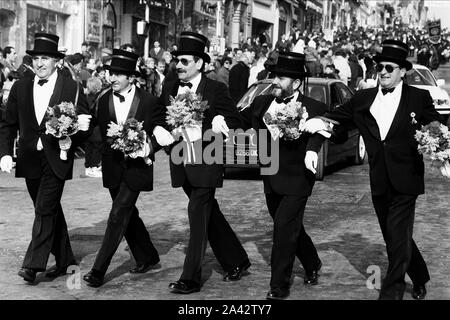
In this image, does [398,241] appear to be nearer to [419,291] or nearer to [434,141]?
[419,291]

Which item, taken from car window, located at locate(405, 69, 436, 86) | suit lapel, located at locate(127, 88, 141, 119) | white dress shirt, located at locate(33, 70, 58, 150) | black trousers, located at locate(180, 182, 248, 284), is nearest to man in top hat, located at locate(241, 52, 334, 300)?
black trousers, located at locate(180, 182, 248, 284)

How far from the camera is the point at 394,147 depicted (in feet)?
21.7

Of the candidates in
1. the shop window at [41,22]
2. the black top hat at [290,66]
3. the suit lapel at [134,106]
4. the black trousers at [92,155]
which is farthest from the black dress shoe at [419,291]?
the shop window at [41,22]

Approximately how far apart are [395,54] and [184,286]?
2337mm

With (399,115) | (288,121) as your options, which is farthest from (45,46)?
(399,115)

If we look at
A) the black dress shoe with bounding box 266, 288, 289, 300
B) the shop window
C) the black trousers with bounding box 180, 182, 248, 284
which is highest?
the shop window

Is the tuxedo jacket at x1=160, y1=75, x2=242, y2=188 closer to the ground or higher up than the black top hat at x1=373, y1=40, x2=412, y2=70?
closer to the ground

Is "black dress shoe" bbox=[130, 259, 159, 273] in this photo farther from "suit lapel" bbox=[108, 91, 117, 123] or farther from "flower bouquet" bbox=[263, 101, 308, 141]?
"flower bouquet" bbox=[263, 101, 308, 141]

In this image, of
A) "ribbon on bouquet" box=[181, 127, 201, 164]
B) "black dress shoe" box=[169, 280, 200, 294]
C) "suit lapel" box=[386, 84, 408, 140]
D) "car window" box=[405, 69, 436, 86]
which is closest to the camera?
"suit lapel" box=[386, 84, 408, 140]

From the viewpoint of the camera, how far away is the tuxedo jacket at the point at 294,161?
6.93 m

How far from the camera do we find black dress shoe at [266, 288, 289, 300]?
268 inches

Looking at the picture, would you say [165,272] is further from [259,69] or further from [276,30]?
[276,30]

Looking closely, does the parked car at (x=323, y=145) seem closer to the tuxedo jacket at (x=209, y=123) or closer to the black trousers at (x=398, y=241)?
the tuxedo jacket at (x=209, y=123)

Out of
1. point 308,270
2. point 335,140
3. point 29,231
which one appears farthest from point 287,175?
point 29,231
